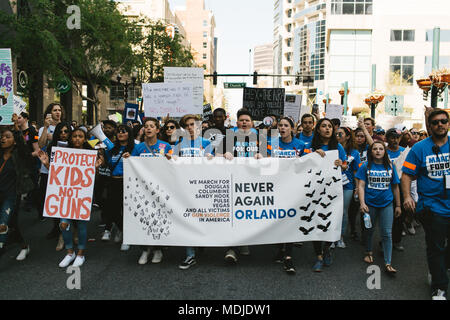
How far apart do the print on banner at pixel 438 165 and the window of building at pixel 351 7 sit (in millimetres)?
53022

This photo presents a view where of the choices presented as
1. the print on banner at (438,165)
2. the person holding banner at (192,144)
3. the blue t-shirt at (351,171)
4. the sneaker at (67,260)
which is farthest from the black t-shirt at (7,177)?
the print on banner at (438,165)

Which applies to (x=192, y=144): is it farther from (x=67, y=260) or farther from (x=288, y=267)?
(x=67, y=260)

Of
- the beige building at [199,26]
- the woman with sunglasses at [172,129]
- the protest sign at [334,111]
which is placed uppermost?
the beige building at [199,26]

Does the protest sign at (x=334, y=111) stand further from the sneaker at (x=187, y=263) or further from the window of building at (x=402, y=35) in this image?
the window of building at (x=402, y=35)

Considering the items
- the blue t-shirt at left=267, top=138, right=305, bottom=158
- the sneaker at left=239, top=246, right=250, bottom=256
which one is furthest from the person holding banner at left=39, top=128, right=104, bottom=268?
the blue t-shirt at left=267, top=138, right=305, bottom=158

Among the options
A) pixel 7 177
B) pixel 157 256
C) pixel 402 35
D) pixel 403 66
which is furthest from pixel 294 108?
pixel 402 35

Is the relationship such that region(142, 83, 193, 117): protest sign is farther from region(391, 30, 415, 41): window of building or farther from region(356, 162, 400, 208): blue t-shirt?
region(391, 30, 415, 41): window of building

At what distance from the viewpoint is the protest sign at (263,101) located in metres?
10.3

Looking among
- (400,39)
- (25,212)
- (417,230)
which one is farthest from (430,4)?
(25,212)

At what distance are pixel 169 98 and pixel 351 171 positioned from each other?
4.05m

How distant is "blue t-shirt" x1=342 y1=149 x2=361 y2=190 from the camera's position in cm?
650

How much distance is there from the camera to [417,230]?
7.76 metres

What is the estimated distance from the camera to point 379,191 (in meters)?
5.38
